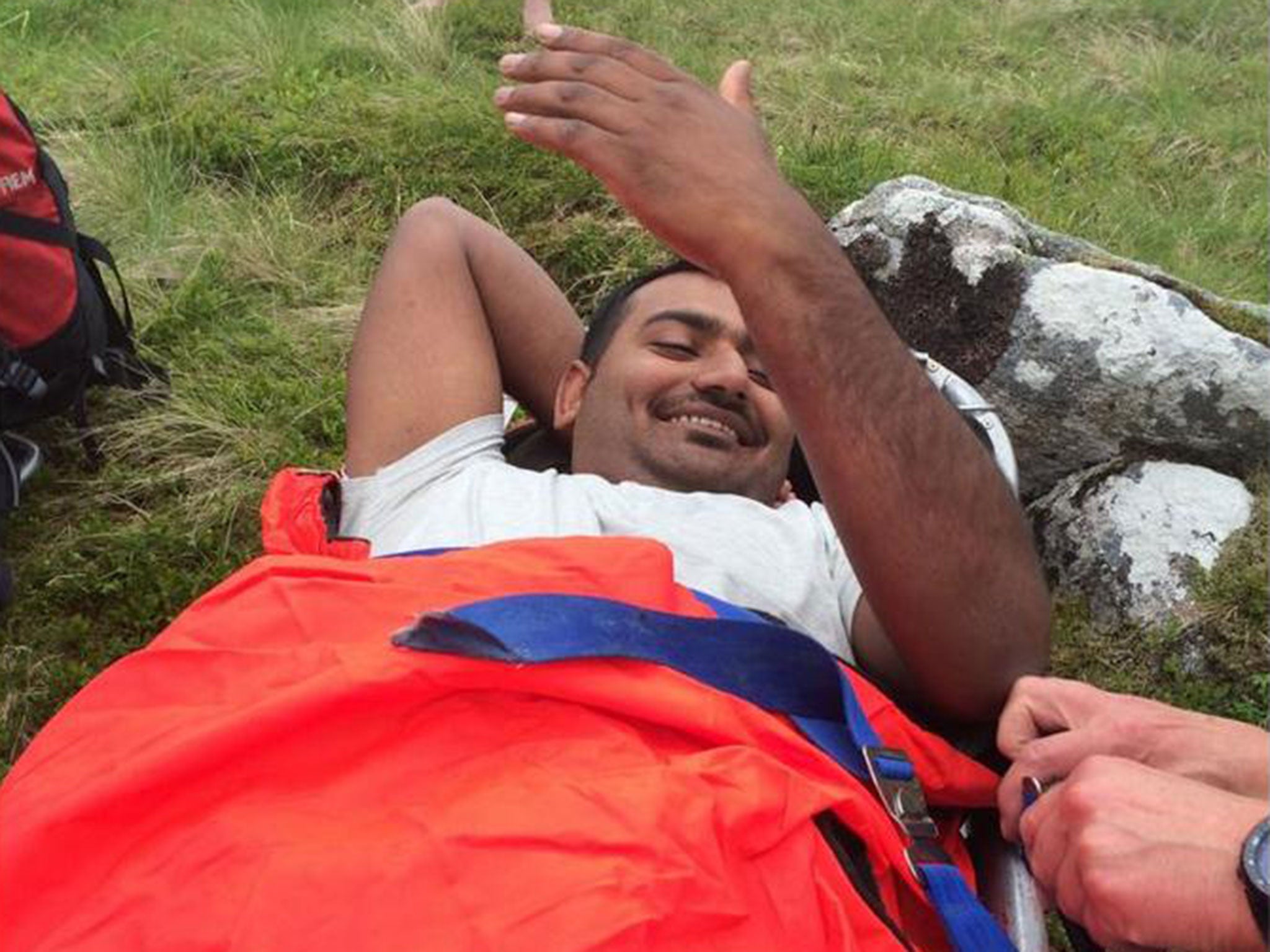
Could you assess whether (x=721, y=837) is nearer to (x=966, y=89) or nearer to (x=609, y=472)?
(x=609, y=472)

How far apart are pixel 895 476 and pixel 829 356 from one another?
208 mm

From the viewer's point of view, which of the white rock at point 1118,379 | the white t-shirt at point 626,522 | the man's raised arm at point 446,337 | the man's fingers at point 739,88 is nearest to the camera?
the man's fingers at point 739,88

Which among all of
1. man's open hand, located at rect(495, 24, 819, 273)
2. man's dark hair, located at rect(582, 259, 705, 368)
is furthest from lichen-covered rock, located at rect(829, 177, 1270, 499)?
man's open hand, located at rect(495, 24, 819, 273)

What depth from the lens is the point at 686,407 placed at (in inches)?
112

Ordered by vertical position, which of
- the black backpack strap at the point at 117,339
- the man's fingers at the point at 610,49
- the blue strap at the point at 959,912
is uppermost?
the man's fingers at the point at 610,49

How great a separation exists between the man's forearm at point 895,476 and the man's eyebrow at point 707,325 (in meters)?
0.79

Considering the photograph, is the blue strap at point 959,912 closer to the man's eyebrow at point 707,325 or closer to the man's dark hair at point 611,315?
the man's eyebrow at point 707,325

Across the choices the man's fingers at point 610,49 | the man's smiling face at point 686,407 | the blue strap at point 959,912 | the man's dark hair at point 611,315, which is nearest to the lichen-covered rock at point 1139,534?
the man's smiling face at point 686,407

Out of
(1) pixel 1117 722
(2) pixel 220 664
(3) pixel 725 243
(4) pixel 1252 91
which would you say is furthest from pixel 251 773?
(4) pixel 1252 91

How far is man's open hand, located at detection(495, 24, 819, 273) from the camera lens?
1.98 metres

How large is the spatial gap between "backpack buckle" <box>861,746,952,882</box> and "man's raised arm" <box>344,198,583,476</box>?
4.28ft

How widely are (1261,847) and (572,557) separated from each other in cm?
98

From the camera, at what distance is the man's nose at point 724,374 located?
2.82 m

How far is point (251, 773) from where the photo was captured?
173 cm
